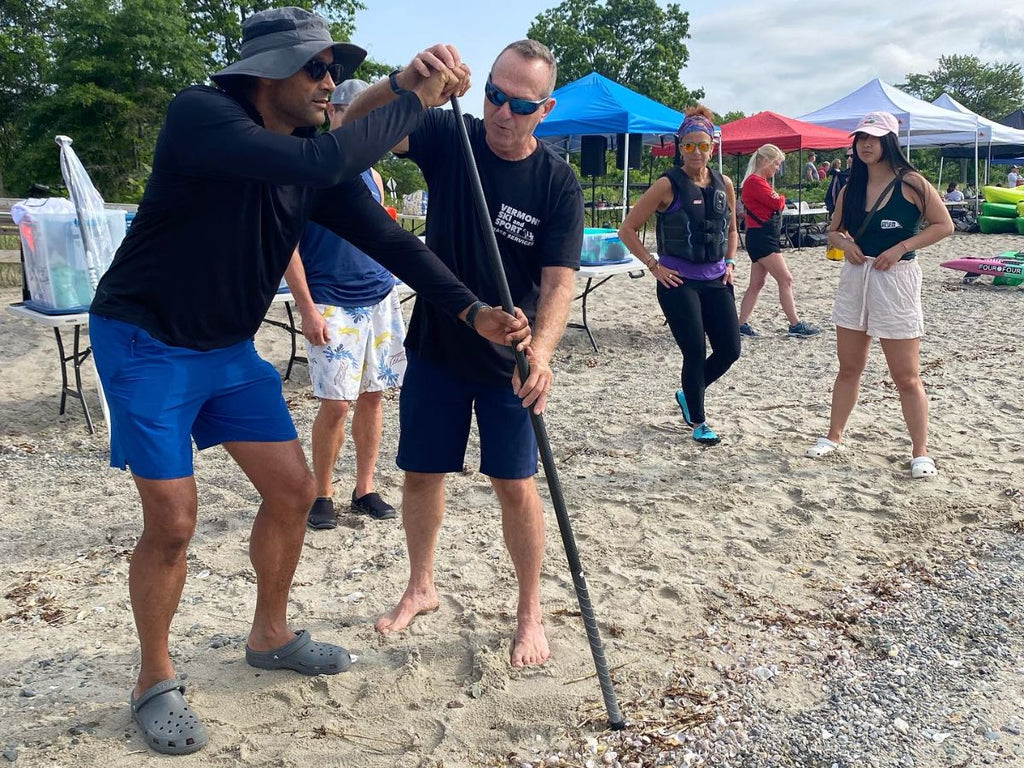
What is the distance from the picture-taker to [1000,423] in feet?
17.9

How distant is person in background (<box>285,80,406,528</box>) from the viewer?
13.1 ft

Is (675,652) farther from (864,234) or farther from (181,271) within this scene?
(864,234)

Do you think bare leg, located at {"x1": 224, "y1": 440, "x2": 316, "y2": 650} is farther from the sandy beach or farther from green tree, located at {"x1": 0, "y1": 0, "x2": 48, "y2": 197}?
green tree, located at {"x1": 0, "y1": 0, "x2": 48, "y2": 197}

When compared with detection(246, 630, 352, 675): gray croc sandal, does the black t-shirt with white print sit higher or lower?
higher

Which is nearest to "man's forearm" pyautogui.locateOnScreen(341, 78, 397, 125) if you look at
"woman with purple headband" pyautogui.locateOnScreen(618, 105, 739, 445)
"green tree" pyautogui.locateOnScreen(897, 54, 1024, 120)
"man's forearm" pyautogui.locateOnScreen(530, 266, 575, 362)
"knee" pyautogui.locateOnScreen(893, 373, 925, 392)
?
"man's forearm" pyautogui.locateOnScreen(530, 266, 575, 362)

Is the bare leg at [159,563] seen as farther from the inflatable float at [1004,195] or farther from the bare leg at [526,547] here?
the inflatable float at [1004,195]

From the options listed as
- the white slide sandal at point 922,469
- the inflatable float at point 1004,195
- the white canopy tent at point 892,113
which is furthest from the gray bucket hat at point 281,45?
the inflatable float at point 1004,195

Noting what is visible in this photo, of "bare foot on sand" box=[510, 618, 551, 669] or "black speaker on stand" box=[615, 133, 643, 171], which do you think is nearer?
"bare foot on sand" box=[510, 618, 551, 669]

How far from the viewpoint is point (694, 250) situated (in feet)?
16.5

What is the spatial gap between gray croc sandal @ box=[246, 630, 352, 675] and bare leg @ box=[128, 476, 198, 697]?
0.38 m

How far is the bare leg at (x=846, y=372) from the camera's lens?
476 centimetres

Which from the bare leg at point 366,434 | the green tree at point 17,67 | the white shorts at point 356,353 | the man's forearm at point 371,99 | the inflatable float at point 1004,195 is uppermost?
the green tree at point 17,67

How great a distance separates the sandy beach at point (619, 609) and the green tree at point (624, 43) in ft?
154

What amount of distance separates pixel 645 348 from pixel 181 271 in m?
6.30
